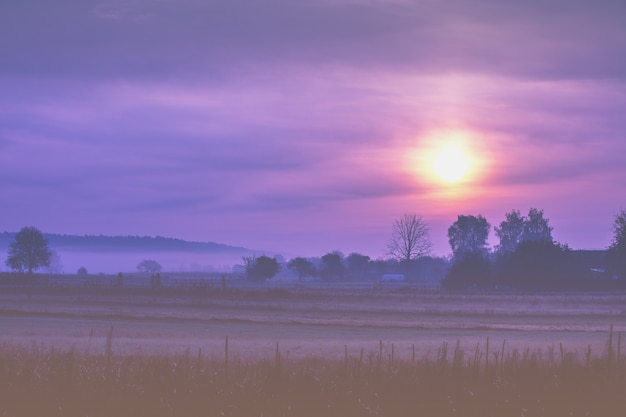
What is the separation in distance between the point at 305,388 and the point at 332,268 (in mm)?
158066

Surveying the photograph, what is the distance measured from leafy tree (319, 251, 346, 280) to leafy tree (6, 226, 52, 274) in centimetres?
5388

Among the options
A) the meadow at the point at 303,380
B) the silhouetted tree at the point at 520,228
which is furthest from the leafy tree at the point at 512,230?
the meadow at the point at 303,380

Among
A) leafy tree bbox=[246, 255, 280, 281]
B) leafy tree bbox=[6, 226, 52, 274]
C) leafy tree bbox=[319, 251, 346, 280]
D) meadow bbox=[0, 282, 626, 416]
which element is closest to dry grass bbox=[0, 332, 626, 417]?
meadow bbox=[0, 282, 626, 416]

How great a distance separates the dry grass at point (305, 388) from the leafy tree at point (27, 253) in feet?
488

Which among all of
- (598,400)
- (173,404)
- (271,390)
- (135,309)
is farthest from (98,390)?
(135,309)

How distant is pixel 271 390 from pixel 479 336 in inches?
1037

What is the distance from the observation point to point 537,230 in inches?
7298

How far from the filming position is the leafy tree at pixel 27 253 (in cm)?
16325

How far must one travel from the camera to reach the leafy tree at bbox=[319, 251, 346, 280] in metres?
176

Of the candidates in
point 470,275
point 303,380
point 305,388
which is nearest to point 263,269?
point 470,275

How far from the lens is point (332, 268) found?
579 ft

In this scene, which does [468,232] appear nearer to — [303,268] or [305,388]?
[303,268]

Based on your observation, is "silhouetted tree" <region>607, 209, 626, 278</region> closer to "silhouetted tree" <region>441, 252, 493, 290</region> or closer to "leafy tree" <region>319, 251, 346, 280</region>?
"silhouetted tree" <region>441, 252, 493, 290</region>

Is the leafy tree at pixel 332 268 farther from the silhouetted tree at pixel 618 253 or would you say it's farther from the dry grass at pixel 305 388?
the dry grass at pixel 305 388
